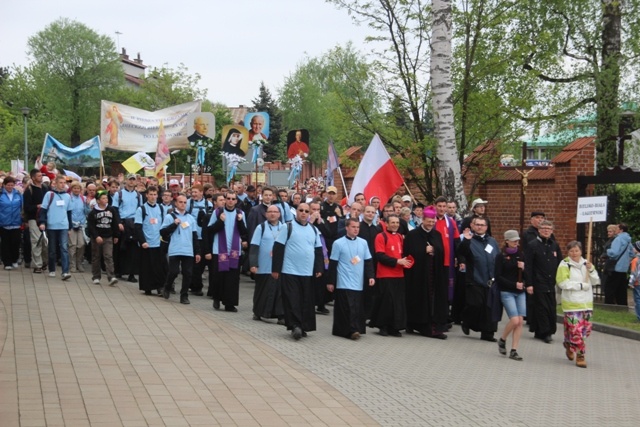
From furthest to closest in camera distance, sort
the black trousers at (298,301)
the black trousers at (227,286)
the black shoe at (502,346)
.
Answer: the black trousers at (227,286) < the black trousers at (298,301) < the black shoe at (502,346)

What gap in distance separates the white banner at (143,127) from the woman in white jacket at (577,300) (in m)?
15.7

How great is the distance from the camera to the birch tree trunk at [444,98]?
18250 millimetres

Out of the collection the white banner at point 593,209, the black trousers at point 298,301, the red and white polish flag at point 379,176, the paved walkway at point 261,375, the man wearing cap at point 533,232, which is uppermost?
the red and white polish flag at point 379,176

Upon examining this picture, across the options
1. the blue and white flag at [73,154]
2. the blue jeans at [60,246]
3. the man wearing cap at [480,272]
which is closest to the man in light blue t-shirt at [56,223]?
the blue jeans at [60,246]

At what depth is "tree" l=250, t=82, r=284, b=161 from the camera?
86562 mm

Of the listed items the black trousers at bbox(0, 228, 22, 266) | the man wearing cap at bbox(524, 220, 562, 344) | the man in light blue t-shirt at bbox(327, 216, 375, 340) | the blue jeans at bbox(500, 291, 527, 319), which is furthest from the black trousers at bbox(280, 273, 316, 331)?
the black trousers at bbox(0, 228, 22, 266)

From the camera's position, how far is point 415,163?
64.6ft

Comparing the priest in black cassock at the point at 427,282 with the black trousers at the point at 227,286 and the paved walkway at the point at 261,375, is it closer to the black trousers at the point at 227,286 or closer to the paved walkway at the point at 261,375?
the paved walkway at the point at 261,375

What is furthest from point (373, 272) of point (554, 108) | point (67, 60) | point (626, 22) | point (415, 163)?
point (67, 60)

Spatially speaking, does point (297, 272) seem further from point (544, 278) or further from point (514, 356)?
point (544, 278)

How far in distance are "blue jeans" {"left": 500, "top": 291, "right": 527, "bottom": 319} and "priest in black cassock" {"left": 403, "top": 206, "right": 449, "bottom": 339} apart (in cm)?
133

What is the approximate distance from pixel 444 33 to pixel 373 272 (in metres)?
6.38

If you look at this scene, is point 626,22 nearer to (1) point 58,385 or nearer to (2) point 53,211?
(2) point 53,211

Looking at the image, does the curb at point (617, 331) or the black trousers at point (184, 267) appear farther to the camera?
the black trousers at point (184, 267)
